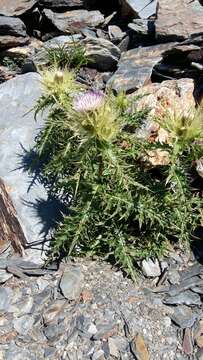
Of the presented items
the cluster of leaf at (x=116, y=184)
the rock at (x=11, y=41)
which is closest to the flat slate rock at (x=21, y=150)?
the cluster of leaf at (x=116, y=184)

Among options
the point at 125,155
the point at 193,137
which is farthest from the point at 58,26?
the point at 193,137

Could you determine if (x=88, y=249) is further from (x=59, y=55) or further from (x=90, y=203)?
(x=59, y=55)

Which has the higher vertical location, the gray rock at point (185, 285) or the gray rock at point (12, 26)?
the gray rock at point (12, 26)

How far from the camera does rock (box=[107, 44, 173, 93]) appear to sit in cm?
523

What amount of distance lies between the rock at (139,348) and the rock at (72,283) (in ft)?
1.80

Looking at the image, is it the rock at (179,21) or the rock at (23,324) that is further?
the rock at (179,21)

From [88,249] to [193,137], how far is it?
1315 millimetres

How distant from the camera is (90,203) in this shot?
378cm

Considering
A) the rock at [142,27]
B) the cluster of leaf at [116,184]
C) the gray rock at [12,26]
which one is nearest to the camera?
the cluster of leaf at [116,184]

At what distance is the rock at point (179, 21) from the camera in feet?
18.1

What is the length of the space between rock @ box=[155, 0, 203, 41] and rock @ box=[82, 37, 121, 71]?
0.50 meters

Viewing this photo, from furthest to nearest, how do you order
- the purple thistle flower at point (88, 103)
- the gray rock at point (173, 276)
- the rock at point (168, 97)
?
the rock at point (168, 97) → the gray rock at point (173, 276) → the purple thistle flower at point (88, 103)

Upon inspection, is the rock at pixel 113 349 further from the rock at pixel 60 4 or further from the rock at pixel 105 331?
the rock at pixel 60 4

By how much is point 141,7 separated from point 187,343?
4.01 m
